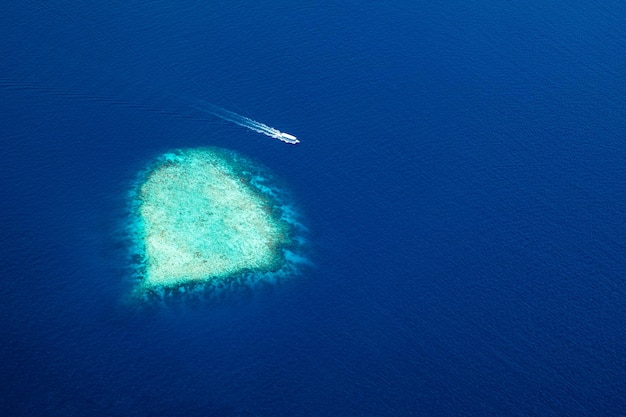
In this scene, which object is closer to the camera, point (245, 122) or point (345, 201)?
point (345, 201)

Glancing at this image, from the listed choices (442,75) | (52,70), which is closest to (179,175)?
(52,70)

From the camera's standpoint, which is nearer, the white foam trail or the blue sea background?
the blue sea background

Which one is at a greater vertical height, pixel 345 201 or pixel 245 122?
pixel 245 122

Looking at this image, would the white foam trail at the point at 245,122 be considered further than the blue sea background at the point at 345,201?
Yes

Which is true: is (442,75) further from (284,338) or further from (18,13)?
(18,13)

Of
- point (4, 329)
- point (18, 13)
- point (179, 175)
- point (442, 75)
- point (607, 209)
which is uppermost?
point (442, 75)
